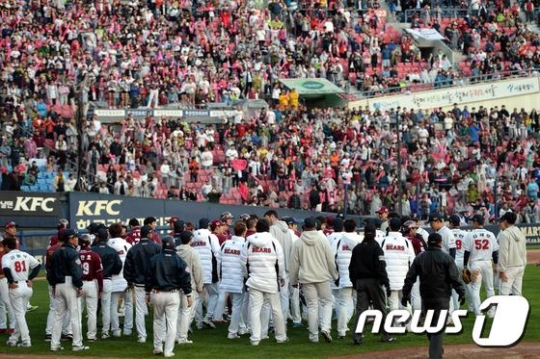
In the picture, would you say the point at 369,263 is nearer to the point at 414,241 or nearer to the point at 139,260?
the point at 414,241

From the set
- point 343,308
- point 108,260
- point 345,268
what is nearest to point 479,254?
point 345,268

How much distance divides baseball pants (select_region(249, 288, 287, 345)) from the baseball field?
19 cm

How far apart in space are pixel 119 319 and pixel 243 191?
51.1 ft

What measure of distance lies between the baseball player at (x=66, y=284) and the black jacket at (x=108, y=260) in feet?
4.03

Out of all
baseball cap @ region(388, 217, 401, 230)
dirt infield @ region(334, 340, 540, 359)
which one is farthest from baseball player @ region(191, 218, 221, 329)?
dirt infield @ region(334, 340, 540, 359)

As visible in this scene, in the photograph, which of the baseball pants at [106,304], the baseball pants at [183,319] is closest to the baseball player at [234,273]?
the baseball pants at [183,319]

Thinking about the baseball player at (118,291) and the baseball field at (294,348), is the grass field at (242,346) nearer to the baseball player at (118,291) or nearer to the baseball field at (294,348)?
the baseball field at (294,348)

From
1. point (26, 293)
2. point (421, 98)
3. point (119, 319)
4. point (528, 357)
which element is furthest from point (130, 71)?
point (528, 357)

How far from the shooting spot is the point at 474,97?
174 feet

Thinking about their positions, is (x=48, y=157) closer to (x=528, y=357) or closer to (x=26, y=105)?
(x=26, y=105)

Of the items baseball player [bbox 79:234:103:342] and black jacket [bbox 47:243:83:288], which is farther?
baseball player [bbox 79:234:103:342]

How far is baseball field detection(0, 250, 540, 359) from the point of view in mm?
20484

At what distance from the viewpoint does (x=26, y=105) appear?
4238 centimetres

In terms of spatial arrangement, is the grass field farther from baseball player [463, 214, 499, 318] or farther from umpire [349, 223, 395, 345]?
umpire [349, 223, 395, 345]
